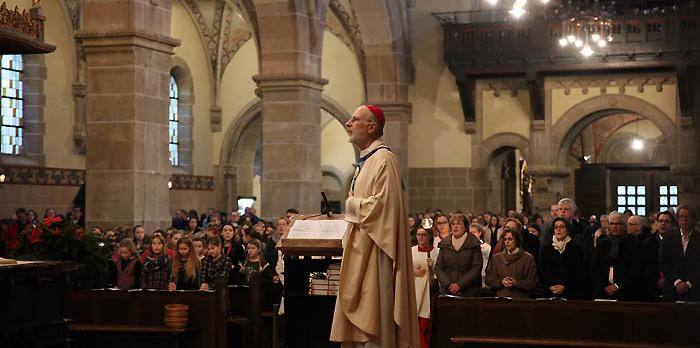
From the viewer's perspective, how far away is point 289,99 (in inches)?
716

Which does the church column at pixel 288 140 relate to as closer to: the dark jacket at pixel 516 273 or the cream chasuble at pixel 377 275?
the dark jacket at pixel 516 273

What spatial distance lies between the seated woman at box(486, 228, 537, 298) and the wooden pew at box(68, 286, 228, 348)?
102 inches

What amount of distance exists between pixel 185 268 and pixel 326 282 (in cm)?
258

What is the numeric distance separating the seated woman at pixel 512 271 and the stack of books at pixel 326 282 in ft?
7.89

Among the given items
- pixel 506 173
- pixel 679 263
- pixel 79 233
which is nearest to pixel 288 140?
pixel 679 263

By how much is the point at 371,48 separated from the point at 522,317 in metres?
16.6

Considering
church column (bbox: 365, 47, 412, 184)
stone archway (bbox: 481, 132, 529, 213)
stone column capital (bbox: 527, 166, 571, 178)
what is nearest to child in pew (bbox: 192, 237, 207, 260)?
church column (bbox: 365, 47, 412, 184)

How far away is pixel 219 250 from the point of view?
11.0 m

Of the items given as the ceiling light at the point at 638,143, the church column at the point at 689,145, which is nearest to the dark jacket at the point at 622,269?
the church column at the point at 689,145

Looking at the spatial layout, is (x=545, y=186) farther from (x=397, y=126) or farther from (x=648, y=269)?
(x=648, y=269)

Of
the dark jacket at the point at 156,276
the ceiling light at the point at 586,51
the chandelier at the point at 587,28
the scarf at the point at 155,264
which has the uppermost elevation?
the chandelier at the point at 587,28

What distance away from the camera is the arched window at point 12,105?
2228 centimetres

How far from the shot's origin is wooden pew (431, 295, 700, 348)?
897 cm

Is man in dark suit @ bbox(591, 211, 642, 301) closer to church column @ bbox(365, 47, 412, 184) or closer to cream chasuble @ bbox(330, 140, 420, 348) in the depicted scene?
cream chasuble @ bbox(330, 140, 420, 348)
